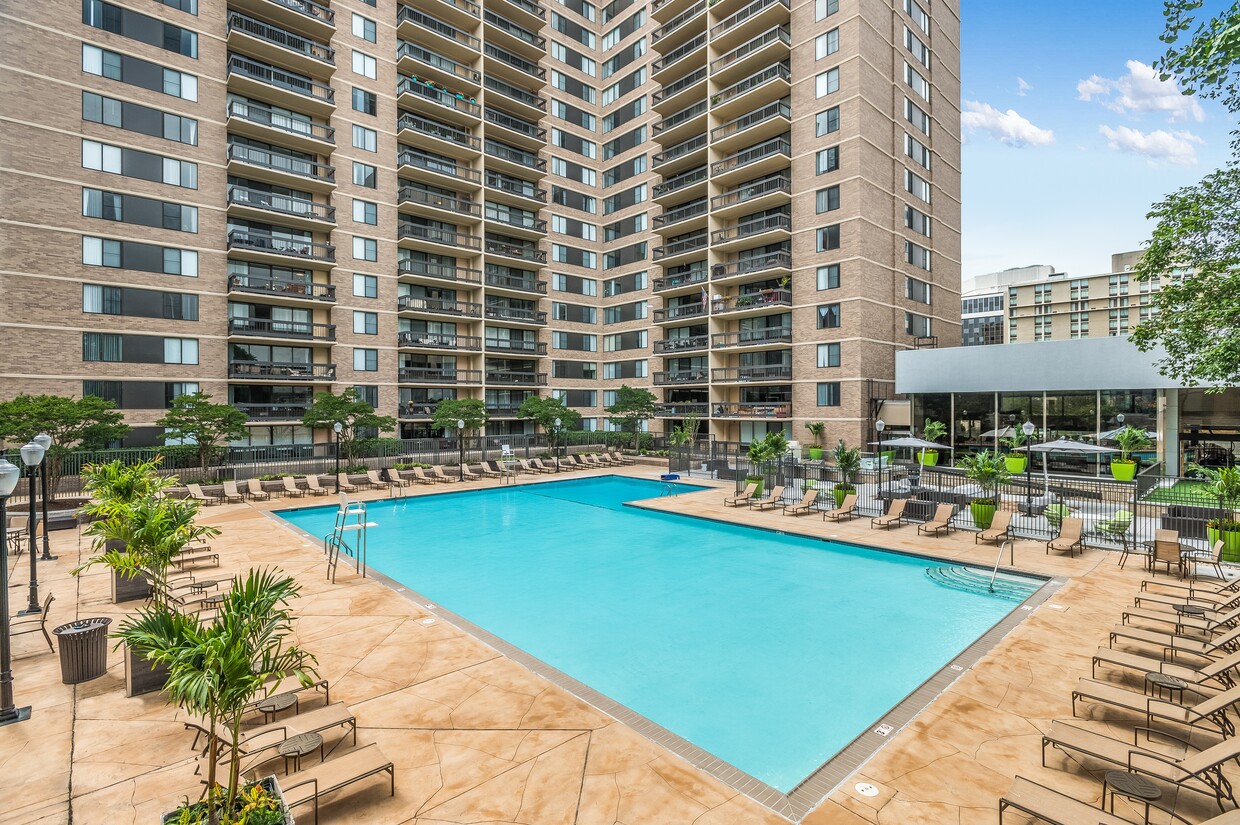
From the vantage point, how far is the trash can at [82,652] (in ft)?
25.6

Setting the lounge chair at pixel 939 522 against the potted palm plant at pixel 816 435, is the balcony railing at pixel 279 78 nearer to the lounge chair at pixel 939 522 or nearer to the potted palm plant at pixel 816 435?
the potted palm plant at pixel 816 435

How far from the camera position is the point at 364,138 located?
123 feet

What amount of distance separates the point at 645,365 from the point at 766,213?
14847 millimetres

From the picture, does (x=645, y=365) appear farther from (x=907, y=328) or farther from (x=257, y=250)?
(x=257, y=250)

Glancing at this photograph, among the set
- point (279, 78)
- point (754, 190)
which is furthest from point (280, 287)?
point (754, 190)

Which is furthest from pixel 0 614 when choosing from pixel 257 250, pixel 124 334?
pixel 257 250

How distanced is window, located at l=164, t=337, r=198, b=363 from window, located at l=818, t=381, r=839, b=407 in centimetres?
3508

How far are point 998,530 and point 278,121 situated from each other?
4118 centimetres

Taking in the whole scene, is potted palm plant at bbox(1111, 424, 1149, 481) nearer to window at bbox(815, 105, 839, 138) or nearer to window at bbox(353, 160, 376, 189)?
window at bbox(815, 105, 839, 138)

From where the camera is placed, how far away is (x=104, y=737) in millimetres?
6555

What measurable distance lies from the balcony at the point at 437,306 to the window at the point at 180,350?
11700 millimetres

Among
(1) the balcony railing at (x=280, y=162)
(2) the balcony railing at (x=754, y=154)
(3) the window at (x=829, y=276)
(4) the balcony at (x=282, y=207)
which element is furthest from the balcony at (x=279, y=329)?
(3) the window at (x=829, y=276)

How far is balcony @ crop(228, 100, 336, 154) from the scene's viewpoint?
32.3 metres

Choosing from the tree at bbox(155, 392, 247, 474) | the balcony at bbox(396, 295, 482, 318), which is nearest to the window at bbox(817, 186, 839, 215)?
the balcony at bbox(396, 295, 482, 318)
